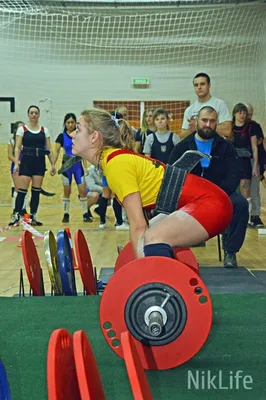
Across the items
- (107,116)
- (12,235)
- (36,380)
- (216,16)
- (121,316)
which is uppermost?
(216,16)

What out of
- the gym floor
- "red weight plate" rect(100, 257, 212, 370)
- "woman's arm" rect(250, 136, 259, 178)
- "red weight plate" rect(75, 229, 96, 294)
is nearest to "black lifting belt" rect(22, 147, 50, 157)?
"woman's arm" rect(250, 136, 259, 178)

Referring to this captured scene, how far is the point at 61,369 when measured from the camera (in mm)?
1104

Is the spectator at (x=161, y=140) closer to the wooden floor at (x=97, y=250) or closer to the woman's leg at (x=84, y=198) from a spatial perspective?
the wooden floor at (x=97, y=250)

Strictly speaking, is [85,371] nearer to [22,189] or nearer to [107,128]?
[107,128]

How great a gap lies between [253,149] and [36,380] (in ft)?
16.5

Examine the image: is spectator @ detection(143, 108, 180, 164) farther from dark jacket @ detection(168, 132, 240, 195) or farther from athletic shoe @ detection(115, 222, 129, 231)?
dark jacket @ detection(168, 132, 240, 195)

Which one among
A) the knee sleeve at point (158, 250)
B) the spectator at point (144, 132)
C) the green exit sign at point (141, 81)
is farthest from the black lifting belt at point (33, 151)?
the knee sleeve at point (158, 250)

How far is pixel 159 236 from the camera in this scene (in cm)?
245

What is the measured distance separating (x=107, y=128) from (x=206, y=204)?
0.57m

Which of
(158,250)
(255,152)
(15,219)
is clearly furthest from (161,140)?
(158,250)

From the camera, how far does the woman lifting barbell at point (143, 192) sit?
2.47 metres

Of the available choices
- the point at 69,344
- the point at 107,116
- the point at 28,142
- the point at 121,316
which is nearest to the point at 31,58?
the point at 28,142

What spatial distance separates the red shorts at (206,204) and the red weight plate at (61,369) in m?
1.41

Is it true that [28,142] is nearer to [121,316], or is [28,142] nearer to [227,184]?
[227,184]
